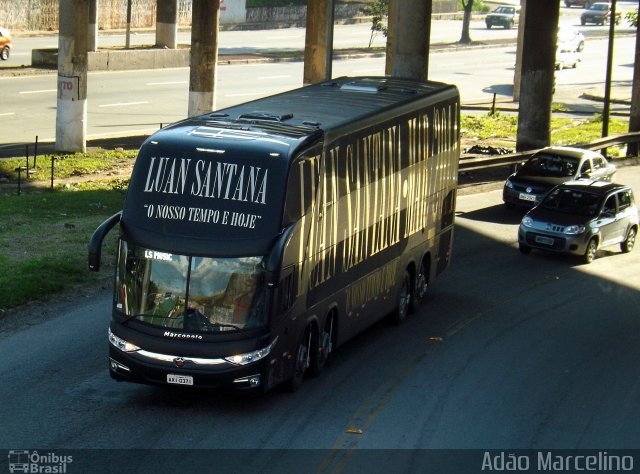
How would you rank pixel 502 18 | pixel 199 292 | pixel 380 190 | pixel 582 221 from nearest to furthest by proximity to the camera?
pixel 199 292 → pixel 380 190 → pixel 582 221 → pixel 502 18

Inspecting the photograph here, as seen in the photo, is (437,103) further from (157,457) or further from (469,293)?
(157,457)

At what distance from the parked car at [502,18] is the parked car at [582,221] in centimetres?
6819

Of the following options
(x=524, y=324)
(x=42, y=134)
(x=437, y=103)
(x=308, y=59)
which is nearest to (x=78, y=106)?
(x=42, y=134)

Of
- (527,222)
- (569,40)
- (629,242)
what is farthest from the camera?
(569,40)

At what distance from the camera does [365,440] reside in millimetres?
14844

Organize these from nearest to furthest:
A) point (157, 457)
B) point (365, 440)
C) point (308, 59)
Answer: point (157, 457) < point (365, 440) < point (308, 59)

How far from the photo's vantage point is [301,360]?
16.6 metres

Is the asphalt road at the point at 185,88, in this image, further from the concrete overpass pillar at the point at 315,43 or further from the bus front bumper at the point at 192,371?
the bus front bumper at the point at 192,371

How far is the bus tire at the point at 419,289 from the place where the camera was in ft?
70.9

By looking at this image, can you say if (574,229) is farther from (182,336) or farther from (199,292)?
(182,336)

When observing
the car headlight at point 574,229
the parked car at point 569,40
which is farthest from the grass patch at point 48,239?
the parked car at point 569,40

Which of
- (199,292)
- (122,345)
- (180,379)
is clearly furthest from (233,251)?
(122,345)

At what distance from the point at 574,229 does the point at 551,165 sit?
23.5 ft

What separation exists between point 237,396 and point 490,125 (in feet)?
116
